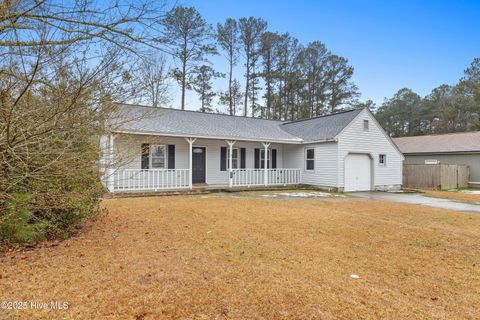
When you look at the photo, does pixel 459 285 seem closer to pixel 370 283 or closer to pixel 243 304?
pixel 370 283

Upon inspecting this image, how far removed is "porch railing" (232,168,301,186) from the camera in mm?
14623

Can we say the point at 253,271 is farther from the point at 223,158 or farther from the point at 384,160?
the point at 384,160

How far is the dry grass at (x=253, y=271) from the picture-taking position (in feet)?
9.26

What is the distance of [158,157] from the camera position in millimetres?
13422

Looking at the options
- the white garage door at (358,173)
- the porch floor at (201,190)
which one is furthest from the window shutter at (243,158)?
the white garage door at (358,173)

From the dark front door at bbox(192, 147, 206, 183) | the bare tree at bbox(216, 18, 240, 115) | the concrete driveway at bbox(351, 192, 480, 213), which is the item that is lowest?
the concrete driveway at bbox(351, 192, 480, 213)

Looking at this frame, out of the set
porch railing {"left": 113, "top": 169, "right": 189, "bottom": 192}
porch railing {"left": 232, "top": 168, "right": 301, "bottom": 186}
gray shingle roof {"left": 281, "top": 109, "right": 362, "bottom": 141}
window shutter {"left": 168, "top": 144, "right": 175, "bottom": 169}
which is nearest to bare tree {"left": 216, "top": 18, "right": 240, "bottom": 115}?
gray shingle roof {"left": 281, "top": 109, "right": 362, "bottom": 141}

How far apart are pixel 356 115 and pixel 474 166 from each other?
40.2ft

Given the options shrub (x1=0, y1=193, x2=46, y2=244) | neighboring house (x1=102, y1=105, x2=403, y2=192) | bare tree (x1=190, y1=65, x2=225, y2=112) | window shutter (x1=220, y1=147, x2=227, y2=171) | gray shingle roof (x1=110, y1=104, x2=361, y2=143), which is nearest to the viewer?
shrub (x1=0, y1=193, x2=46, y2=244)

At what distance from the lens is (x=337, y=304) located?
2916mm

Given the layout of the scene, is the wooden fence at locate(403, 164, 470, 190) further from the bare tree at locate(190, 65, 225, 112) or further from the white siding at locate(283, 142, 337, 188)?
the bare tree at locate(190, 65, 225, 112)

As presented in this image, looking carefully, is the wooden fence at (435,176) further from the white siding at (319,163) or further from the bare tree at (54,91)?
the bare tree at (54,91)

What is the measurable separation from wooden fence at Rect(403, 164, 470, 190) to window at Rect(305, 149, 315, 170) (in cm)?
830

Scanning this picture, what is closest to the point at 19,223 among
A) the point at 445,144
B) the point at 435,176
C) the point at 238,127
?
the point at 238,127
